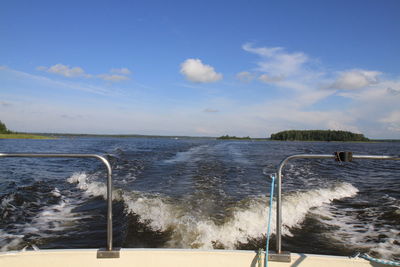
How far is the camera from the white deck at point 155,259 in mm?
2352

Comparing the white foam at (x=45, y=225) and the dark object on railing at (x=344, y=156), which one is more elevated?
the dark object on railing at (x=344, y=156)

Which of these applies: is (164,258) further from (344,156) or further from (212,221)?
(212,221)

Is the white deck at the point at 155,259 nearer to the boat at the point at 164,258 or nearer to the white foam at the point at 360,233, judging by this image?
the boat at the point at 164,258

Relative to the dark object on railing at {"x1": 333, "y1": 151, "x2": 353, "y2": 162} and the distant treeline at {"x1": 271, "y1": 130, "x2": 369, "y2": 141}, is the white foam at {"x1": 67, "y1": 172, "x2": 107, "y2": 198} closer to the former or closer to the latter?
the dark object on railing at {"x1": 333, "y1": 151, "x2": 353, "y2": 162}

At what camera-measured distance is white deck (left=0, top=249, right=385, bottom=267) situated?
7.72ft

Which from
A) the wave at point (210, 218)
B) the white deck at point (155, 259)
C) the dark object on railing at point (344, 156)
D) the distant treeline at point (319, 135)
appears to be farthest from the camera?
→ the distant treeline at point (319, 135)

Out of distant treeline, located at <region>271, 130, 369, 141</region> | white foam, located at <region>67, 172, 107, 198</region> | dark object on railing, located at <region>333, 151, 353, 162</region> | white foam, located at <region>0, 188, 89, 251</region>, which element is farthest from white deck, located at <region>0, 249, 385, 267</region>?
distant treeline, located at <region>271, 130, 369, 141</region>

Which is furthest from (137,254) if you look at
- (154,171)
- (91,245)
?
(154,171)

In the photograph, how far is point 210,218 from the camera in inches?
217

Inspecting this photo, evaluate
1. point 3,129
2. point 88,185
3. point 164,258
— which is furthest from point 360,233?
point 3,129

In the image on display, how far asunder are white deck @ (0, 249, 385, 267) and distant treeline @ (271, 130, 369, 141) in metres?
119

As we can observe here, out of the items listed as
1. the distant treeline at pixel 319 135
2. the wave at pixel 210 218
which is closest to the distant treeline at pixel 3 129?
the wave at pixel 210 218

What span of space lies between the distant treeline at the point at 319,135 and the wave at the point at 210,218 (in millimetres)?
113467

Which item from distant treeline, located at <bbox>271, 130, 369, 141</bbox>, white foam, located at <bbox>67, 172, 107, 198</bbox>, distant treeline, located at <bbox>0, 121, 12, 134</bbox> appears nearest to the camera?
white foam, located at <bbox>67, 172, 107, 198</bbox>
